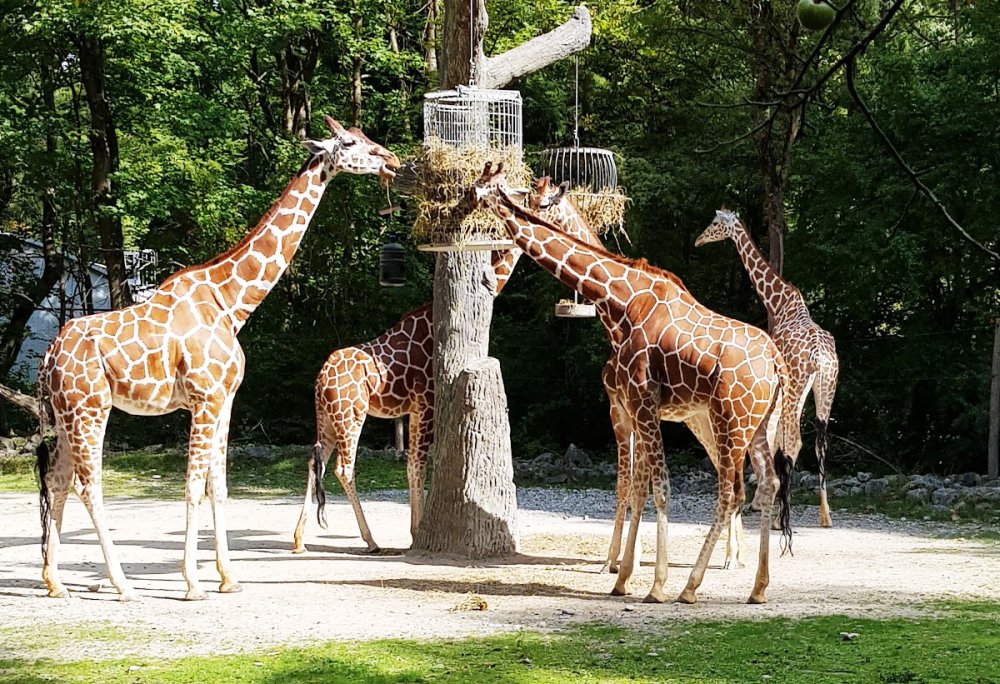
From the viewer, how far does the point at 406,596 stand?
8.38 m

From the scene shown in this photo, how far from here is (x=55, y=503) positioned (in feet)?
28.0

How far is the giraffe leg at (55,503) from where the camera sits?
8.38 m

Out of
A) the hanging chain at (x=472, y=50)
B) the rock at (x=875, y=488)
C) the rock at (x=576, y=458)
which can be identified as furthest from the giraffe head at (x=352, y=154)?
the rock at (x=576, y=458)

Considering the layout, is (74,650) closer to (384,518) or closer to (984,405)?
(384,518)

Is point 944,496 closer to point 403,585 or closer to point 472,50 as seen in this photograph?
point 403,585

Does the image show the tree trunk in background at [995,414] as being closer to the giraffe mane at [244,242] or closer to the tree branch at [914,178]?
the giraffe mane at [244,242]

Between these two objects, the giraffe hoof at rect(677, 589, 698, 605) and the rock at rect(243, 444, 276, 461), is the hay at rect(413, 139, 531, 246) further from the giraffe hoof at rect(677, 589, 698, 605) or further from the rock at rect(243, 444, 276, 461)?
the rock at rect(243, 444, 276, 461)

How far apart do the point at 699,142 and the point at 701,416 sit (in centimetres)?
999

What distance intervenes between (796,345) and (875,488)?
3352mm

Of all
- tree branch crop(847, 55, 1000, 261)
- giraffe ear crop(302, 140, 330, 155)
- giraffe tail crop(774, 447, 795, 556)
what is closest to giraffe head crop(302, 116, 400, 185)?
giraffe ear crop(302, 140, 330, 155)

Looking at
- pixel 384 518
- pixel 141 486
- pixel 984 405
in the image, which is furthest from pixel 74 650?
pixel 984 405

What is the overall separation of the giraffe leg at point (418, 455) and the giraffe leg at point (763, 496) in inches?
127

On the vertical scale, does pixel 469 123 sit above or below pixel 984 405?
above

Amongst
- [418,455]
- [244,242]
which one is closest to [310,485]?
[418,455]
